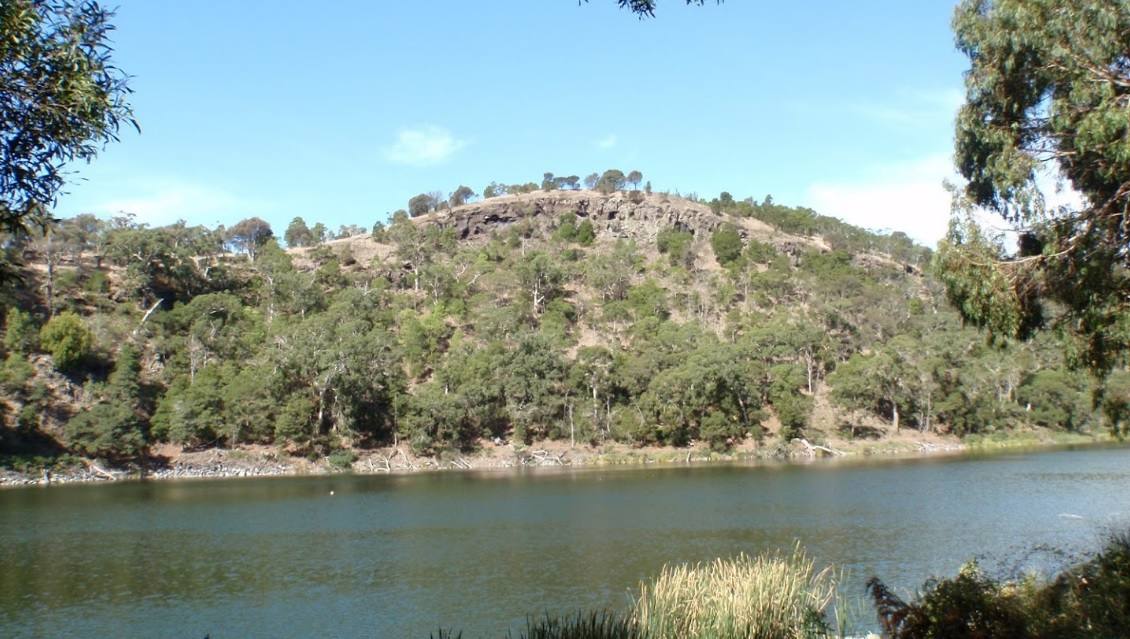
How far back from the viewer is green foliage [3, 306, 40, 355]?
203ft

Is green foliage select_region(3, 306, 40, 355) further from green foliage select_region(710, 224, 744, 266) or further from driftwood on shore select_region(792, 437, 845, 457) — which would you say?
green foliage select_region(710, 224, 744, 266)

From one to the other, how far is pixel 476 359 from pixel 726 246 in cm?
4392

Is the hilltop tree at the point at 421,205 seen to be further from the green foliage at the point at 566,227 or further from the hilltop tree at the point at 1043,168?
the hilltop tree at the point at 1043,168

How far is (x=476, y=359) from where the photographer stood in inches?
2721

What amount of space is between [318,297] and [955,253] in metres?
76.0

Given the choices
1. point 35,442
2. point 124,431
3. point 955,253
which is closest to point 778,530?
point 955,253

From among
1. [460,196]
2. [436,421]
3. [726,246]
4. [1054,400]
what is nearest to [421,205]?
[460,196]

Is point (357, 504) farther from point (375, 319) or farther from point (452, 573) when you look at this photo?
point (375, 319)

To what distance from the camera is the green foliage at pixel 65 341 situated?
203 ft

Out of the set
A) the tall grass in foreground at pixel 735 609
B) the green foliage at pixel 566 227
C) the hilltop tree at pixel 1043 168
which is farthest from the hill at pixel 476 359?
the tall grass in foreground at pixel 735 609

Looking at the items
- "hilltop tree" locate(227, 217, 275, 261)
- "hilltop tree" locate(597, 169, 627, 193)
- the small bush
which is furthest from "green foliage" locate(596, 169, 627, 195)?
the small bush

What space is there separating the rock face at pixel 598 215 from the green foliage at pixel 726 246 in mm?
6651

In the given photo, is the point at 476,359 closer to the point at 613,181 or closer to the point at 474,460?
the point at 474,460

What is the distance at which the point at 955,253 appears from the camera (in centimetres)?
1473
